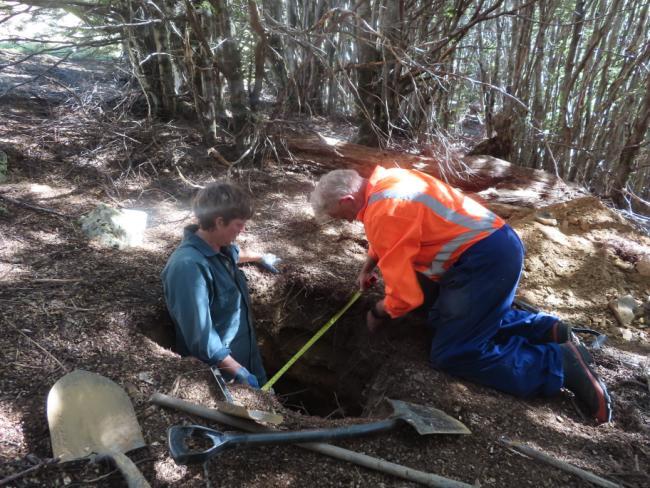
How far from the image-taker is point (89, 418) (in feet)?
5.95

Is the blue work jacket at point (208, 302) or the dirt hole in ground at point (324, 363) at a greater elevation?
the blue work jacket at point (208, 302)

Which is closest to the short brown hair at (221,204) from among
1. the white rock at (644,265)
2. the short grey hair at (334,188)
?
the short grey hair at (334,188)

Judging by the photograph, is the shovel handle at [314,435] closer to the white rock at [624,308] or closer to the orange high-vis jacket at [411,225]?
the orange high-vis jacket at [411,225]

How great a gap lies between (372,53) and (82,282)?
Answer: 12.2 feet

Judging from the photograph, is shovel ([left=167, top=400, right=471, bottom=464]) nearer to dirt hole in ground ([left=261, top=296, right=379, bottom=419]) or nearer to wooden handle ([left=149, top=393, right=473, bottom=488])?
wooden handle ([left=149, top=393, right=473, bottom=488])

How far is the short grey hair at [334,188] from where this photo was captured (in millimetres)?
2414

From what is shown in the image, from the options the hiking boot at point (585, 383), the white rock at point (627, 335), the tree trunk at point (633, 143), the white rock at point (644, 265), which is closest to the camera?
the hiking boot at point (585, 383)

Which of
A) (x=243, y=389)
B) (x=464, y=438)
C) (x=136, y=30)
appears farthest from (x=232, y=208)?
(x=136, y=30)

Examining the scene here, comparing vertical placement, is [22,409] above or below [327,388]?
above

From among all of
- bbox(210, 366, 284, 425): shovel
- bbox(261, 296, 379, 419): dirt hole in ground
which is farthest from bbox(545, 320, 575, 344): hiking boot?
bbox(210, 366, 284, 425): shovel

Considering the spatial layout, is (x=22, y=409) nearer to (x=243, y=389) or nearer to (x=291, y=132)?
(x=243, y=389)

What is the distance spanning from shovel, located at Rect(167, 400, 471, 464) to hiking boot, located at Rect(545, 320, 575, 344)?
99 centimetres

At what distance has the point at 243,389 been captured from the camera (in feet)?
7.31

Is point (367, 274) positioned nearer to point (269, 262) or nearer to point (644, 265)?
point (269, 262)
